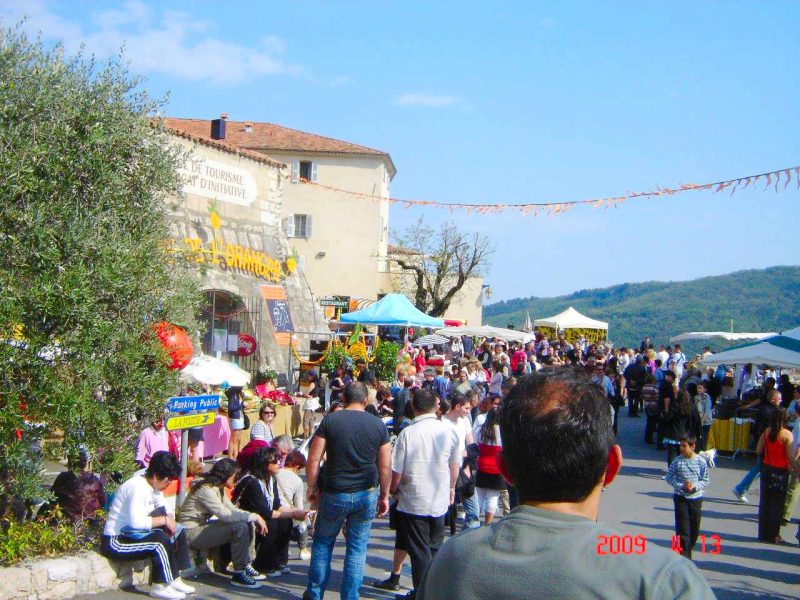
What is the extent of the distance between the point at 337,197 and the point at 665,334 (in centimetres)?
8446

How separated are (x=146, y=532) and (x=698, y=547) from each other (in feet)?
19.9

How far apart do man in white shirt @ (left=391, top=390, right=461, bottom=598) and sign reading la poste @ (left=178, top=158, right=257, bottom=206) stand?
16320 millimetres

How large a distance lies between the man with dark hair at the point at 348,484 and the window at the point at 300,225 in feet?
135

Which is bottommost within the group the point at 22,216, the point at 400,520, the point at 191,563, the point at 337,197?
the point at 191,563

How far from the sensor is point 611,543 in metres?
1.99

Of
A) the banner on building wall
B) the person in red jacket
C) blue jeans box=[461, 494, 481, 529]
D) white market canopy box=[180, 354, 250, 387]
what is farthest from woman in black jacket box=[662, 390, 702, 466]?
the banner on building wall

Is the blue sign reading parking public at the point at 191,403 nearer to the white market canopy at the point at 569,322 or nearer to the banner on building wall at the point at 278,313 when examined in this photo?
the banner on building wall at the point at 278,313

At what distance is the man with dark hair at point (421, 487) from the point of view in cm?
702

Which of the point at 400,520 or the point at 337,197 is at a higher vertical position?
the point at 337,197

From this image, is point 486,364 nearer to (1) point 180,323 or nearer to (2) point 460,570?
(1) point 180,323

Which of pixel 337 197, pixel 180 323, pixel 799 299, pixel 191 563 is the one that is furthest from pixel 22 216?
pixel 799 299

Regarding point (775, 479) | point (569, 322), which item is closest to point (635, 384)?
point (775, 479)
